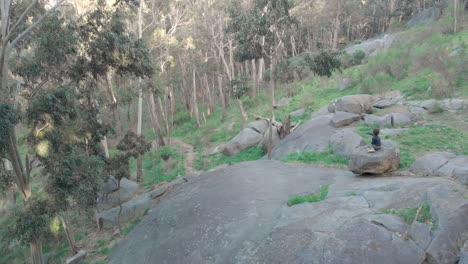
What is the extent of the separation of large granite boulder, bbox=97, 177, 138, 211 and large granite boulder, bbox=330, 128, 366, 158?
400 inches

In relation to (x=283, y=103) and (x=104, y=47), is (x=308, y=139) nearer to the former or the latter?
(x=104, y=47)

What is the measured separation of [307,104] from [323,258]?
731 inches

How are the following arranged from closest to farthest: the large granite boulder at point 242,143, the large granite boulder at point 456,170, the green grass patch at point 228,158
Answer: the large granite boulder at point 456,170, the green grass patch at point 228,158, the large granite boulder at point 242,143

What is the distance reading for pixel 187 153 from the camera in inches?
1032

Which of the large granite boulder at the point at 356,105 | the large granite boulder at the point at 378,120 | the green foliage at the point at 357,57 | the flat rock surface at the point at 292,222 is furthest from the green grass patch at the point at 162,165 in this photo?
the green foliage at the point at 357,57

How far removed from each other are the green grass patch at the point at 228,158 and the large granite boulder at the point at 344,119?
5074 mm

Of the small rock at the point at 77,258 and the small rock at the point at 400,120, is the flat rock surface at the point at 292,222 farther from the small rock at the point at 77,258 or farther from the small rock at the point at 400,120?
the small rock at the point at 400,120

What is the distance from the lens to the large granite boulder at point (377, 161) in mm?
11281

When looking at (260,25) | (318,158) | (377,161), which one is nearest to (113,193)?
(318,158)

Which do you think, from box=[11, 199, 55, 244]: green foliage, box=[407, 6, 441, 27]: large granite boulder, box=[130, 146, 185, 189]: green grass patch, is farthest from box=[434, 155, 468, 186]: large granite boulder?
box=[407, 6, 441, 27]: large granite boulder

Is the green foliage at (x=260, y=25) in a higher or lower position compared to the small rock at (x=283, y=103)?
higher

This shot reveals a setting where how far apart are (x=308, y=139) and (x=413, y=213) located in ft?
32.2

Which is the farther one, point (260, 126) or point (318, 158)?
point (260, 126)

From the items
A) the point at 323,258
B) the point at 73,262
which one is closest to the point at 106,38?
the point at 73,262
